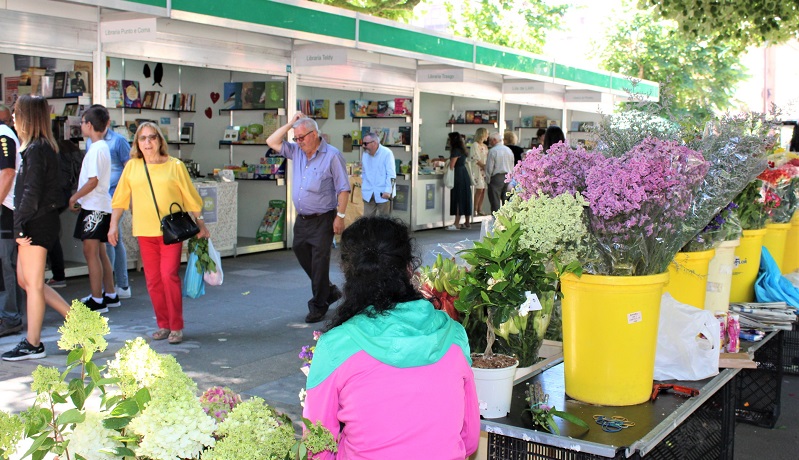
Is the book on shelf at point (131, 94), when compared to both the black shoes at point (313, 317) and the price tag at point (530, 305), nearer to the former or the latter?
the black shoes at point (313, 317)

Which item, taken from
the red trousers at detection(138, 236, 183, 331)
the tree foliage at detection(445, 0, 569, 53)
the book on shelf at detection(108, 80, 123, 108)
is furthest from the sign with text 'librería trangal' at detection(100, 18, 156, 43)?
the tree foliage at detection(445, 0, 569, 53)

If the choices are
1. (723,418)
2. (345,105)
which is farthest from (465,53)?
(723,418)

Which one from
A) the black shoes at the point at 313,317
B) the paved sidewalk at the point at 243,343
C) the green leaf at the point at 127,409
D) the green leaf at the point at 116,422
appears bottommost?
the paved sidewalk at the point at 243,343

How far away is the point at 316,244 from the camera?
6.83 meters

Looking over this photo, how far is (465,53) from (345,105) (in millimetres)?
2586

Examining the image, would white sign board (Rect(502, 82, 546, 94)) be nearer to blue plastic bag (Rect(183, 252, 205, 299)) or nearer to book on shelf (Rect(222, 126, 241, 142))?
book on shelf (Rect(222, 126, 241, 142))

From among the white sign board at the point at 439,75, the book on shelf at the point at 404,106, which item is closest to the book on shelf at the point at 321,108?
the book on shelf at the point at 404,106

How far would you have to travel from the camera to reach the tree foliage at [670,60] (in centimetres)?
2614

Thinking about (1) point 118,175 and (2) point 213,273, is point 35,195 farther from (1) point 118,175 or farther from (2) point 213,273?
(1) point 118,175

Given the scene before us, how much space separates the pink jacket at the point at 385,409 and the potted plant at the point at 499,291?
486 millimetres

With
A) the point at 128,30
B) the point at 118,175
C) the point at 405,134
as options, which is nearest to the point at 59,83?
the point at 128,30

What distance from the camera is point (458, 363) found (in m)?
2.32

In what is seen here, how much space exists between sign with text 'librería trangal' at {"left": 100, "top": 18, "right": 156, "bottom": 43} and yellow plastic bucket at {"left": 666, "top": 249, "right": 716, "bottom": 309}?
6.08 metres

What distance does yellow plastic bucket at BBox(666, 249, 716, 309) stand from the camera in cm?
365
